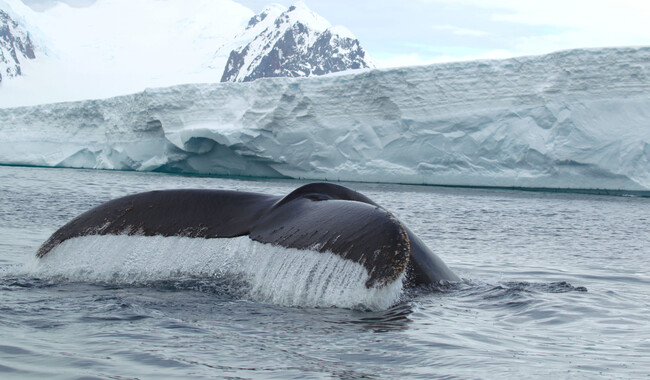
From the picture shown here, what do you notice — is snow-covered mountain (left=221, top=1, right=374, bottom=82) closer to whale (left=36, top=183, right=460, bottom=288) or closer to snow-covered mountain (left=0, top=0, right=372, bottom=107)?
snow-covered mountain (left=0, top=0, right=372, bottom=107)

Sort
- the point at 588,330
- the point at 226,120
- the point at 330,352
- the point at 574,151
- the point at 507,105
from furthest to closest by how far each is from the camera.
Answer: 1. the point at 226,120
2. the point at 507,105
3. the point at 574,151
4. the point at 588,330
5. the point at 330,352

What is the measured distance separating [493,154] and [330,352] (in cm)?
2438

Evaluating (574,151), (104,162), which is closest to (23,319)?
(574,151)

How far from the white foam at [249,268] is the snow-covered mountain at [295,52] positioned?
440 ft

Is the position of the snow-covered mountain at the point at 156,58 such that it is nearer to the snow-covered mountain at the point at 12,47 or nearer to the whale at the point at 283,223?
the snow-covered mountain at the point at 12,47

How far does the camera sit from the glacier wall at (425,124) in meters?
25.7

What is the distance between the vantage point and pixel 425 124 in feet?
90.7

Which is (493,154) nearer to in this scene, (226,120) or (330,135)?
(330,135)

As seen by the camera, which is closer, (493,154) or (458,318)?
(458,318)

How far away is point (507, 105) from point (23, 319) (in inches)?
978

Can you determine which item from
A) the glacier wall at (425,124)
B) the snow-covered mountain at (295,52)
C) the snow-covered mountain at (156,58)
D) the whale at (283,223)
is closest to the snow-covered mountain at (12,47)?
the snow-covered mountain at (156,58)

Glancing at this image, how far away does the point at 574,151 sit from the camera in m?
25.4

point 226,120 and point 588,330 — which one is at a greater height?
point 226,120

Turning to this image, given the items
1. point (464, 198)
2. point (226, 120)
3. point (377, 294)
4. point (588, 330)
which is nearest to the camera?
point (377, 294)
